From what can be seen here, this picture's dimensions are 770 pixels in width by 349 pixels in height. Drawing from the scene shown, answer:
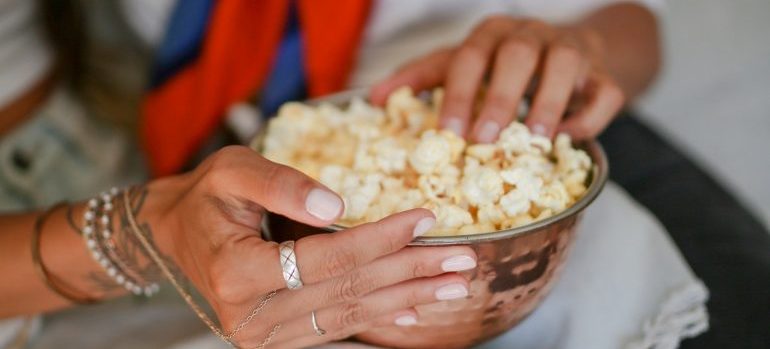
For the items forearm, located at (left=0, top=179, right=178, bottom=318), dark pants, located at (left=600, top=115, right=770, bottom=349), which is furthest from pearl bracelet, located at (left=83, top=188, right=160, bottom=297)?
dark pants, located at (left=600, top=115, right=770, bottom=349)

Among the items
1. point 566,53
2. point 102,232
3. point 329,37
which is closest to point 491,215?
point 566,53

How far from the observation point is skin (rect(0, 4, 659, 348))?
1.67ft

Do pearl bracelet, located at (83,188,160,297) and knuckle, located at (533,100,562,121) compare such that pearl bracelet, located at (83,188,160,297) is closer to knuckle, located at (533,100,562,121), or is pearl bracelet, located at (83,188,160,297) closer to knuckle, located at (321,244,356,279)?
knuckle, located at (321,244,356,279)

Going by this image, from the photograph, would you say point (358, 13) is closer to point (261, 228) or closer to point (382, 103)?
point (382, 103)

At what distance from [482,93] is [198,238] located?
0.34m

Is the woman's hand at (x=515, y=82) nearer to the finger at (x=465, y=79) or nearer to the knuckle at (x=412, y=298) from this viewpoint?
the finger at (x=465, y=79)

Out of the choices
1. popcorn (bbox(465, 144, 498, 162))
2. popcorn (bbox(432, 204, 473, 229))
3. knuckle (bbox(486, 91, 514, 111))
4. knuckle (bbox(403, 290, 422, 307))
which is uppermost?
knuckle (bbox(486, 91, 514, 111))

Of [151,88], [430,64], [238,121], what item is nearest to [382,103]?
[430,64]

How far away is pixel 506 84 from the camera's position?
690mm

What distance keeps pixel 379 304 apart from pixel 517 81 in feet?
0.88

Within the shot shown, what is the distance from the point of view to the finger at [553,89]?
0.68 metres

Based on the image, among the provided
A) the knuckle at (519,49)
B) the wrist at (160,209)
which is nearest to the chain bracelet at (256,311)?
the wrist at (160,209)

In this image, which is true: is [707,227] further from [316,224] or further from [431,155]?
[316,224]

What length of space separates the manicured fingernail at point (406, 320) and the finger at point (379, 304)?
0.06 ft
